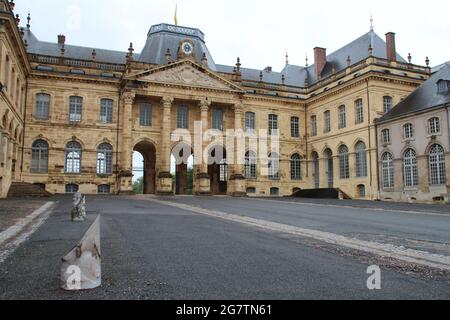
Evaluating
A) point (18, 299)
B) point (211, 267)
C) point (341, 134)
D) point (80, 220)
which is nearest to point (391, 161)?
point (341, 134)

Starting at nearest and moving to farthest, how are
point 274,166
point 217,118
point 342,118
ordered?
point 342,118
point 217,118
point 274,166

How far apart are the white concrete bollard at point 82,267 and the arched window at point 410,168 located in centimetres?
2768

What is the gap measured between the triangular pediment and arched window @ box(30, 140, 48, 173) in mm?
9004

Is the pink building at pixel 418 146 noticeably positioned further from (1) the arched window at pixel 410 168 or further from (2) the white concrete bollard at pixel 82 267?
(2) the white concrete bollard at pixel 82 267

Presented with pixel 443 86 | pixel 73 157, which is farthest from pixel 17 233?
pixel 443 86

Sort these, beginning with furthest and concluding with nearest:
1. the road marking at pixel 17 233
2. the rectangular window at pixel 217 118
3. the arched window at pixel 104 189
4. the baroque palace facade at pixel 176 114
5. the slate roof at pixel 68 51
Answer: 1. the rectangular window at pixel 217 118
2. the slate roof at pixel 68 51
3. the arched window at pixel 104 189
4. the baroque palace facade at pixel 176 114
5. the road marking at pixel 17 233

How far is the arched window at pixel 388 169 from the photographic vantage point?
29.2 meters

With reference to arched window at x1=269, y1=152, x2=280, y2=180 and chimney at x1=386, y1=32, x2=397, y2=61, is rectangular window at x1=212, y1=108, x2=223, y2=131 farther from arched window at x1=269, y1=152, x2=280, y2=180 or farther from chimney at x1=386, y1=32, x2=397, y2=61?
chimney at x1=386, y1=32, x2=397, y2=61

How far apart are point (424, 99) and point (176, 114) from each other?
1976 centimetres

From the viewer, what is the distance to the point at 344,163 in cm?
3400

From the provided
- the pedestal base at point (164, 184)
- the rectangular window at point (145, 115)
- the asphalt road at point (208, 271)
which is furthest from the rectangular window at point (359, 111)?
the asphalt road at point (208, 271)

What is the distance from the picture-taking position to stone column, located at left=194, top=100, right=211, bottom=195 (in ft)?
108

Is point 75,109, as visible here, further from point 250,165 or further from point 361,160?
point 361,160

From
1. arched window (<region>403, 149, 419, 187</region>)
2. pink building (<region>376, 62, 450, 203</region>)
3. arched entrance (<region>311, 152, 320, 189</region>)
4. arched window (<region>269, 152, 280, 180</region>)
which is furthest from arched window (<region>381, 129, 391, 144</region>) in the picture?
arched window (<region>269, 152, 280, 180</region>)
